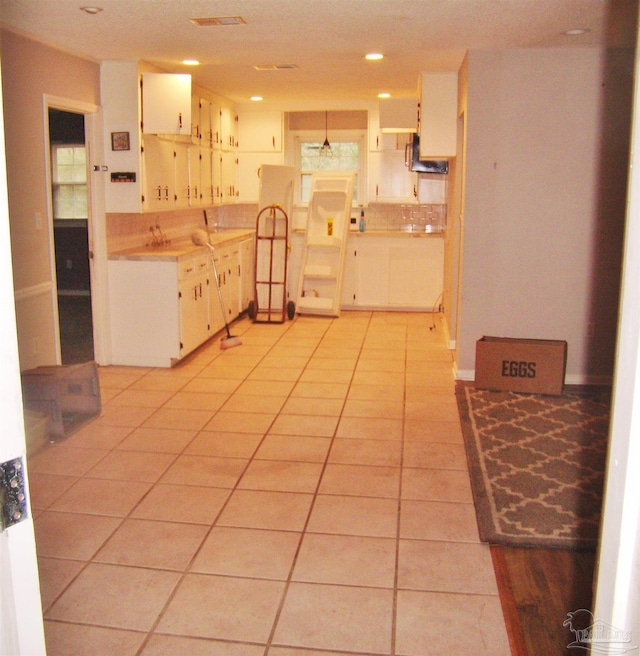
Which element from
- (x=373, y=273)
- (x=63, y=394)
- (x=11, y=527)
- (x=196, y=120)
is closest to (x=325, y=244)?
(x=373, y=273)

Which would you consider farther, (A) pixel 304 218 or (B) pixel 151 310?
(A) pixel 304 218

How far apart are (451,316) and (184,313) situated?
95.4 inches

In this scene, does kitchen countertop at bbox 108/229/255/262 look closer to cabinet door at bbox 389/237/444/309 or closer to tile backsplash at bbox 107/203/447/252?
tile backsplash at bbox 107/203/447/252

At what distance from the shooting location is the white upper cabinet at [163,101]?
5559 millimetres

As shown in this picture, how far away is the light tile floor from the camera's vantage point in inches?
96.4

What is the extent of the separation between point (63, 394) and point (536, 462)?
2.87 meters

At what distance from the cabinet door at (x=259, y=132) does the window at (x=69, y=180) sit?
2196 mm

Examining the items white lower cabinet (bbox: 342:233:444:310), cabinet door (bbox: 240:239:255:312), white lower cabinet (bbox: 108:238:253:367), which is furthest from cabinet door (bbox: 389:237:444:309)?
white lower cabinet (bbox: 108:238:253:367)

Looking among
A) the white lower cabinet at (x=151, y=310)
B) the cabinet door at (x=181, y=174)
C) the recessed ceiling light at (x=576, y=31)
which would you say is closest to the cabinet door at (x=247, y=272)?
the cabinet door at (x=181, y=174)

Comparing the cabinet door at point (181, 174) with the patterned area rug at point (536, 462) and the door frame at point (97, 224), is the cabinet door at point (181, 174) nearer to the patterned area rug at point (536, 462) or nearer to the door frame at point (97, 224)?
the door frame at point (97, 224)

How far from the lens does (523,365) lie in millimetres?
5062

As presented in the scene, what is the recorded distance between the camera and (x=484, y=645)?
2.35 metres

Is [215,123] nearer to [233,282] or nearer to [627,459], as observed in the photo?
[233,282]

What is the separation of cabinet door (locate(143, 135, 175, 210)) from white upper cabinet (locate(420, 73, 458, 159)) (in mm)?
2205
